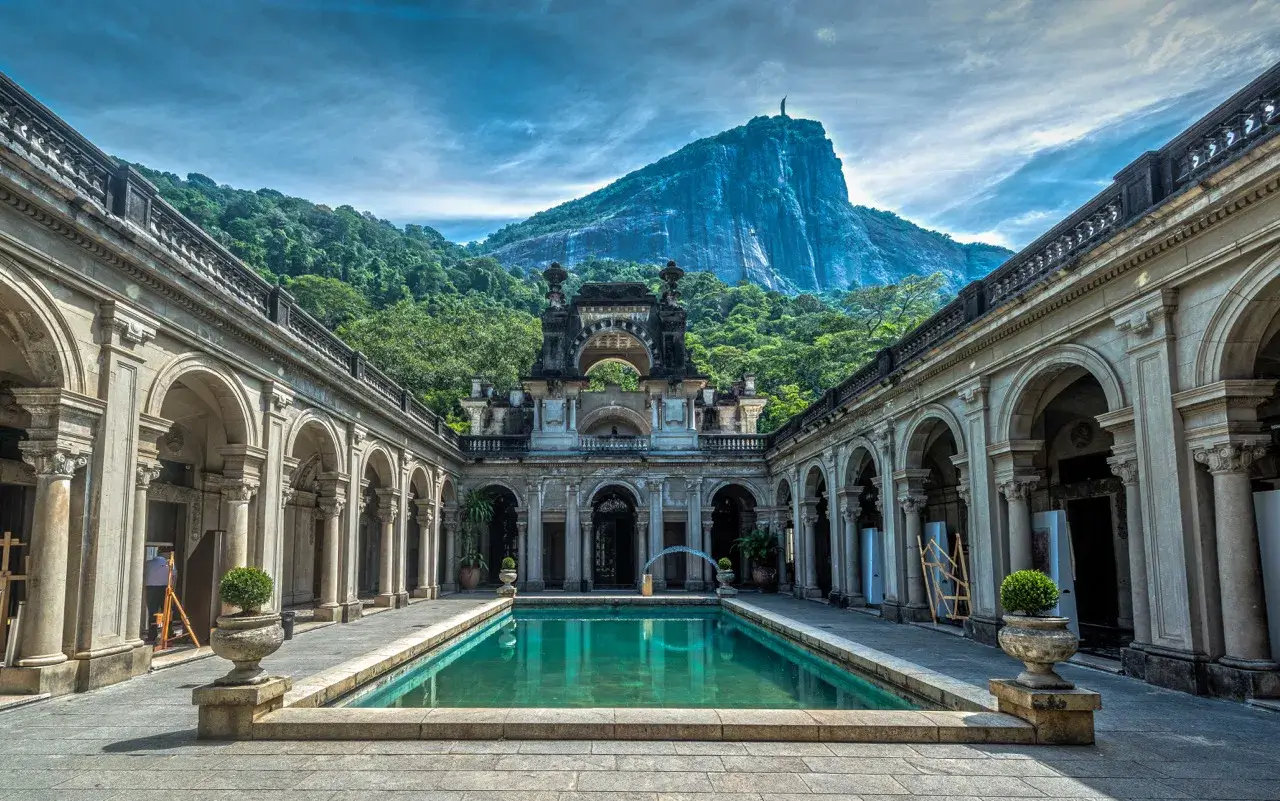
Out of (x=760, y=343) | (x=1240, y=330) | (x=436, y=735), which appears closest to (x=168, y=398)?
(x=436, y=735)

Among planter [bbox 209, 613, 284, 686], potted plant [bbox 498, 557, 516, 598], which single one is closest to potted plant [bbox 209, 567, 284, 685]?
planter [bbox 209, 613, 284, 686]

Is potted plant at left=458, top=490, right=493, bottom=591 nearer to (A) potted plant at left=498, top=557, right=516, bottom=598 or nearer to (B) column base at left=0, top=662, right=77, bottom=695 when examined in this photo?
(A) potted plant at left=498, top=557, right=516, bottom=598

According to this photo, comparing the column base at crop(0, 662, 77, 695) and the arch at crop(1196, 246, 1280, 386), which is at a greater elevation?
the arch at crop(1196, 246, 1280, 386)

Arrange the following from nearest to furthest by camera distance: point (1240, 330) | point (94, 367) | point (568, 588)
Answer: point (1240, 330), point (94, 367), point (568, 588)

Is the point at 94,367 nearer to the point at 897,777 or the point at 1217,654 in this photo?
the point at 897,777

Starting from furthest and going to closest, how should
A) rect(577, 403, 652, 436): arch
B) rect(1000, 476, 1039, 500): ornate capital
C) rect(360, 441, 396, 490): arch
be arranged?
rect(577, 403, 652, 436): arch, rect(360, 441, 396, 490): arch, rect(1000, 476, 1039, 500): ornate capital

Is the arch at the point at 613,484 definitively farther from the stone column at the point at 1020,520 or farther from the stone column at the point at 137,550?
the stone column at the point at 137,550

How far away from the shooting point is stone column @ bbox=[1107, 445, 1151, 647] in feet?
29.2

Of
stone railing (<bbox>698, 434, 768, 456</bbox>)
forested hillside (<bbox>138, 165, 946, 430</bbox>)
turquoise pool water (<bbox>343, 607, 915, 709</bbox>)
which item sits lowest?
turquoise pool water (<bbox>343, 607, 915, 709</bbox>)

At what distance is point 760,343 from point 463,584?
39.9 meters

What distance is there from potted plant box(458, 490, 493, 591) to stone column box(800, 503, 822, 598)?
10.7 meters

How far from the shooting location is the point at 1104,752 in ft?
19.4

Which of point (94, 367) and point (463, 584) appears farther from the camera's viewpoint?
point (463, 584)

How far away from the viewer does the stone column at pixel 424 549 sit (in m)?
22.3
